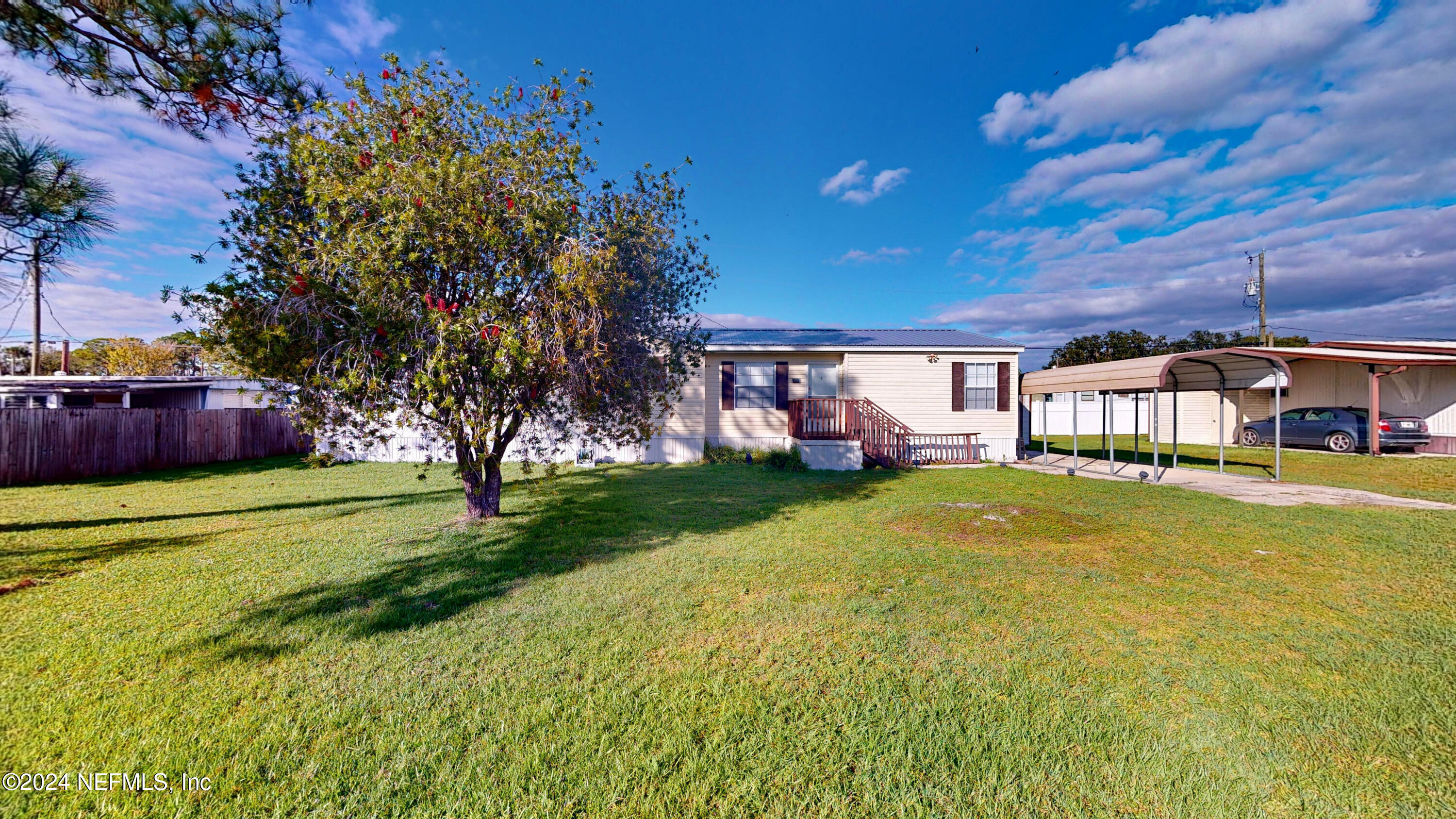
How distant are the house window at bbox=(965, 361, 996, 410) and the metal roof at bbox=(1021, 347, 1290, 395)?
1482mm

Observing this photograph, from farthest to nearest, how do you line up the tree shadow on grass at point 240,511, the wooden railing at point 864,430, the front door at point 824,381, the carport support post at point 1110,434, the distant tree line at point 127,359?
the distant tree line at point 127,359, the front door at point 824,381, the wooden railing at point 864,430, the carport support post at point 1110,434, the tree shadow on grass at point 240,511

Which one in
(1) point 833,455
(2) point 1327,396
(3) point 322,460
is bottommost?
(1) point 833,455

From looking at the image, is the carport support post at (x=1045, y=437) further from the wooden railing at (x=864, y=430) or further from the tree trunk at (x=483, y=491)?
the tree trunk at (x=483, y=491)

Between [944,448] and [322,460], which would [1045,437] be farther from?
[322,460]

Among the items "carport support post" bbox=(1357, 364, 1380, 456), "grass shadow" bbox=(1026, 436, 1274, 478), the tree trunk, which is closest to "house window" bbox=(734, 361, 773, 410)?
"grass shadow" bbox=(1026, 436, 1274, 478)

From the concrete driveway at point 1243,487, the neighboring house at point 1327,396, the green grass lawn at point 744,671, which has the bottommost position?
the green grass lawn at point 744,671

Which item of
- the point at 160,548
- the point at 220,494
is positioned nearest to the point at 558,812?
the point at 160,548

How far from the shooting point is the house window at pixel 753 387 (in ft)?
47.8

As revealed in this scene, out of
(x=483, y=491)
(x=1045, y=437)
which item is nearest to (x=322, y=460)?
(x=483, y=491)

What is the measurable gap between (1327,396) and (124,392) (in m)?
36.2

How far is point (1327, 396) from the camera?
53.7ft

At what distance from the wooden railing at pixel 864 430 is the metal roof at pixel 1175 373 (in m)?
2.78

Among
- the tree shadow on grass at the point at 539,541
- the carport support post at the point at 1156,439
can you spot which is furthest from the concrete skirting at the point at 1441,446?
the tree shadow on grass at the point at 539,541

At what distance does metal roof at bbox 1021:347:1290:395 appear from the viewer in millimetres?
9992
